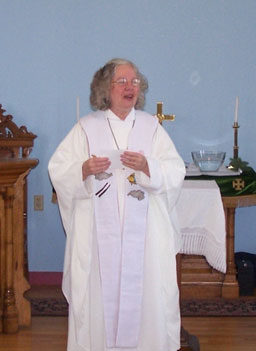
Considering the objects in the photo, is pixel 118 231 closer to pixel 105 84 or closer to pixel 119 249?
pixel 119 249

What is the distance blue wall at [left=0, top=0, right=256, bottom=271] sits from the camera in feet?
17.7


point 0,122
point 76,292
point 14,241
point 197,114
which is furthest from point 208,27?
point 76,292

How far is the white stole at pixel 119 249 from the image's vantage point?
11.0 ft

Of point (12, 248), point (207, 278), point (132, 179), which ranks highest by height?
point (132, 179)

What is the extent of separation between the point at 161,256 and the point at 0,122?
2.11 metres

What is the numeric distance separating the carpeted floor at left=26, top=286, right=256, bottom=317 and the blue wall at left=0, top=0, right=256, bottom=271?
0.73m

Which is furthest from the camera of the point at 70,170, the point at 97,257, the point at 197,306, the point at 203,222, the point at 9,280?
the point at 197,306

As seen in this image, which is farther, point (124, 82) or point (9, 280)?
point (9, 280)

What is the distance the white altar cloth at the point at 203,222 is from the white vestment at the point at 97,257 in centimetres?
58

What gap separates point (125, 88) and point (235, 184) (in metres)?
1.77

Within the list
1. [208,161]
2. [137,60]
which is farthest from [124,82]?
[137,60]

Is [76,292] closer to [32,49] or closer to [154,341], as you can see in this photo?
[154,341]

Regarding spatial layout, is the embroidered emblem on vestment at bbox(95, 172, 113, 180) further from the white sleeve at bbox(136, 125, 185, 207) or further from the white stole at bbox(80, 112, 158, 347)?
the white sleeve at bbox(136, 125, 185, 207)

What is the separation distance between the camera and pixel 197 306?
4.80 m
